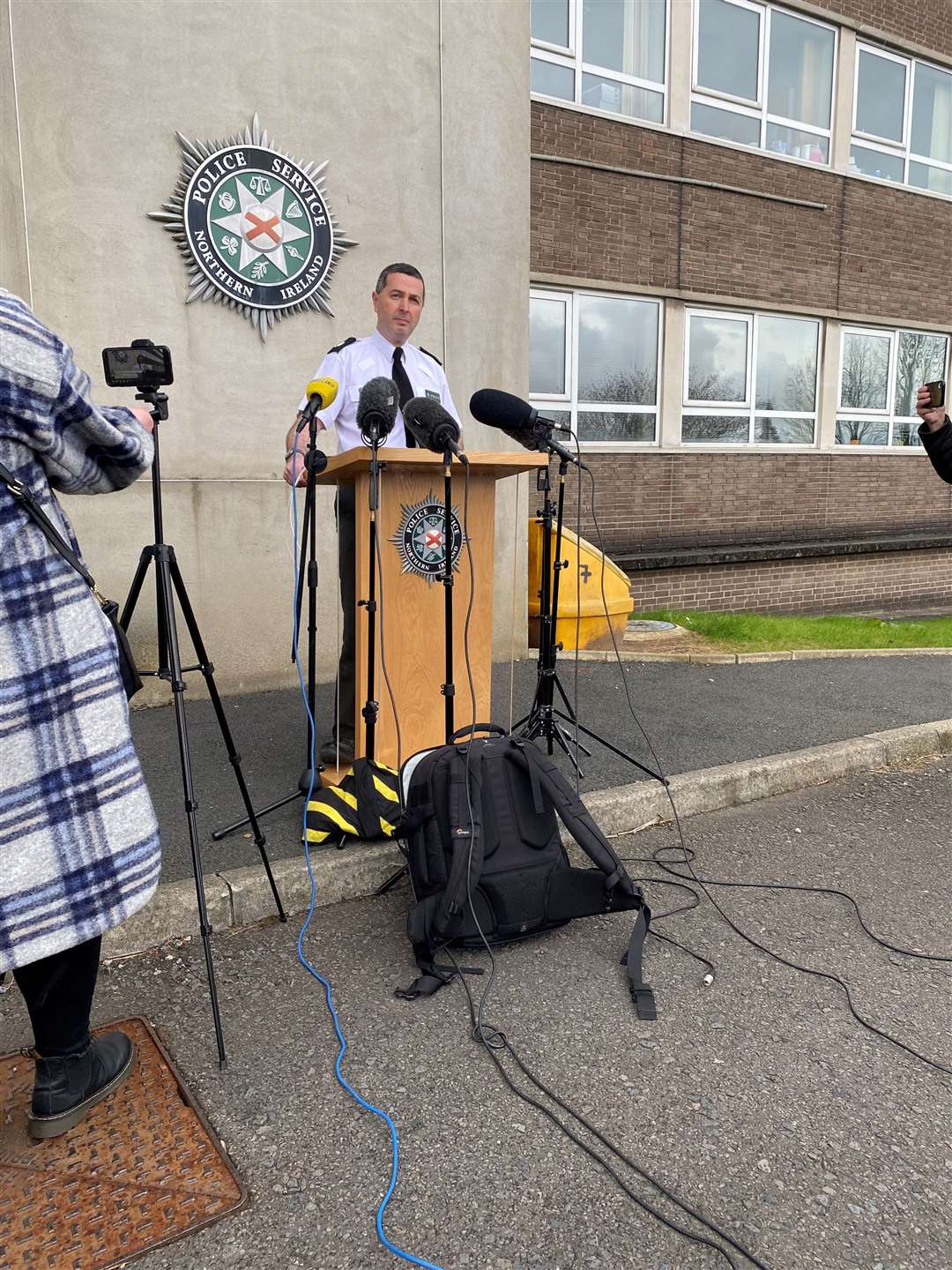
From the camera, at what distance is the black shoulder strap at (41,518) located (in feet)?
6.46

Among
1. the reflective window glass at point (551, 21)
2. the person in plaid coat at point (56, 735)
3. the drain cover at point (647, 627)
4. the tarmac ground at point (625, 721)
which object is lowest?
the tarmac ground at point (625, 721)

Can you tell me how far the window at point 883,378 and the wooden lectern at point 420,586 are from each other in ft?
33.9

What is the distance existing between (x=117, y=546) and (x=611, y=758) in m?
3.37

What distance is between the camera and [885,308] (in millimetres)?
12938

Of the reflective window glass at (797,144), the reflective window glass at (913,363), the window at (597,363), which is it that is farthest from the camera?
the reflective window glass at (913,363)

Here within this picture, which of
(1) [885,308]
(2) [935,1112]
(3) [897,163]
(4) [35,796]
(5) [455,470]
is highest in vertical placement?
(3) [897,163]

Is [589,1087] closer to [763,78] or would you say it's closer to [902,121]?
[763,78]

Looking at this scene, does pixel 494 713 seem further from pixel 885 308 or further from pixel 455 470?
pixel 885 308

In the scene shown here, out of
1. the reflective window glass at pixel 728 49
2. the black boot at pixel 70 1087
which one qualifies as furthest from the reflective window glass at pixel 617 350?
the black boot at pixel 70 1087

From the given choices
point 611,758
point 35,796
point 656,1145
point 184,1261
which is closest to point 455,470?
point 611,758

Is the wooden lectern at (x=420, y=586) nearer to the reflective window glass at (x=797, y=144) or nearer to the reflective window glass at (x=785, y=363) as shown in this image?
the reflective window glass at (x=785, y=363)

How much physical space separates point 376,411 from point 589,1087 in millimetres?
2358

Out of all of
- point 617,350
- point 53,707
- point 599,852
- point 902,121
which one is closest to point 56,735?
point 53,707

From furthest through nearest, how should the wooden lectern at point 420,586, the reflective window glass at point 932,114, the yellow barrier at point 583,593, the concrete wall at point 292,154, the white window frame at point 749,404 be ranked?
the reflective window glass at point 932,114, the white window frame at point 749,404, the yellow barrier at point 583,593, the concrete wall at point 292,154, the wooden lectern at point 420,586
